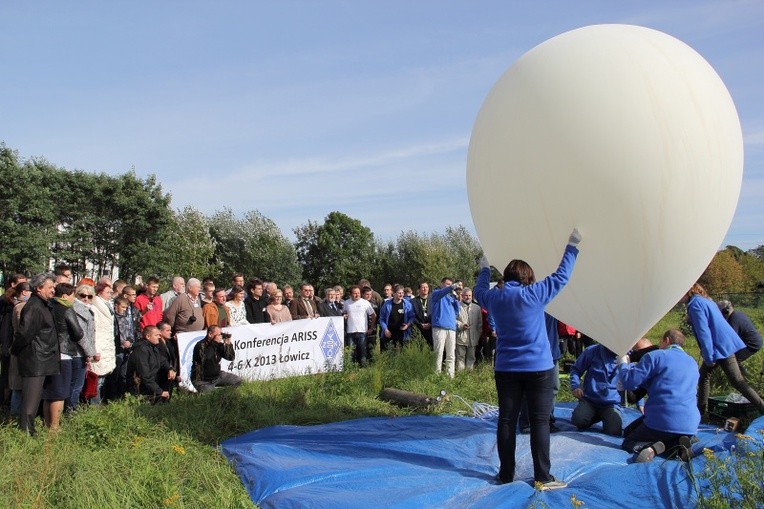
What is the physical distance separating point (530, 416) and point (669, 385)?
1.29 meters

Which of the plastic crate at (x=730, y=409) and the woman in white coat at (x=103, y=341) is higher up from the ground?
the woman in white coat at (x=103, y=341)

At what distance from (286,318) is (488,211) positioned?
5.59 m

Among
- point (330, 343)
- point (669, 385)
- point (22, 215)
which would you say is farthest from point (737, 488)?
point (22, 215)

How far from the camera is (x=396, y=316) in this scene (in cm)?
1038

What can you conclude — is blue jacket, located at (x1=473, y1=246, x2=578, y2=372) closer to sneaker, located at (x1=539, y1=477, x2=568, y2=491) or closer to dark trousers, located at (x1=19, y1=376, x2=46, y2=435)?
sneaker, located at (x1=539, y1=477, x2=568, y2=491)

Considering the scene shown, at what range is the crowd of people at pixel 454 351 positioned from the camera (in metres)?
4.21

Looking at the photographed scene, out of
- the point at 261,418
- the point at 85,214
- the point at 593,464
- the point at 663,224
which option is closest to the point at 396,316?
the point at 261,418

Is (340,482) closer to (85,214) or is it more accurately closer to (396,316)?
(396,316)

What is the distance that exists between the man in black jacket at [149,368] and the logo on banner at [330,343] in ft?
9.70

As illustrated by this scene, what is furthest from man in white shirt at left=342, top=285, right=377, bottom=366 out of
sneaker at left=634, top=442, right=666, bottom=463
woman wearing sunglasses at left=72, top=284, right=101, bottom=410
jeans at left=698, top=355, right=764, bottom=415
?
sneaker at left=634, top=442, right=666, bottom=463

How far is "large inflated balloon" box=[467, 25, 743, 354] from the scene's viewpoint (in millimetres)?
3689

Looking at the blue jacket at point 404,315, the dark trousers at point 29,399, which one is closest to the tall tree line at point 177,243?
the blue jacket at point 404,315

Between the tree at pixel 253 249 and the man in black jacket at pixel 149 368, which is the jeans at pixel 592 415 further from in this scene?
the tree at pixel 253 249

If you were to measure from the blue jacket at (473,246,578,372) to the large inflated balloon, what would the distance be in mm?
288
